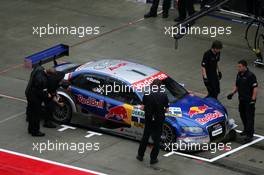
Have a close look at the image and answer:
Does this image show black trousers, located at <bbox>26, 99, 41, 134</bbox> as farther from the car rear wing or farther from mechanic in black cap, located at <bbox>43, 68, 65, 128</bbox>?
the car rear wing

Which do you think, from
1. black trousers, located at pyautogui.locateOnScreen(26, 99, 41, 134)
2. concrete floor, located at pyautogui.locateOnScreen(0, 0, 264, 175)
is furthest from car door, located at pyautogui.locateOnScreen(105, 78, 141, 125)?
black trousers, located at pyautogui.locateOnScreen(26, 99, 41, 134)

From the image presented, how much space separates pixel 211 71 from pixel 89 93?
2827mm

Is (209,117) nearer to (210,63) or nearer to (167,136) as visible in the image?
(167,136)

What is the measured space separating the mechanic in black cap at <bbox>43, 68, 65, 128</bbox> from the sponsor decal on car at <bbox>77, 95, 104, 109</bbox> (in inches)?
17.1

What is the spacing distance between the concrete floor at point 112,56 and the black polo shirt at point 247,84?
3.36 feet

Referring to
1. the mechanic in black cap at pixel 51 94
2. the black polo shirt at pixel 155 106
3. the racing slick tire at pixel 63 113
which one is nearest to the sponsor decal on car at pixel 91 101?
the racing slick tire at pixel 63 113

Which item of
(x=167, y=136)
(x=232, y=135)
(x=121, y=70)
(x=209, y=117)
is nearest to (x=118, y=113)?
(x=121, y=70)

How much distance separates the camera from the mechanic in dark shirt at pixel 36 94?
16750mm

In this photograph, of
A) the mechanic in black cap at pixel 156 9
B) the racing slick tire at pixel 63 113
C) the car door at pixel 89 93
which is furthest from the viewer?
the mechanic in black cap at pixel 156 9

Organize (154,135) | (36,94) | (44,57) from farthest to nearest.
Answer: (44,57)
(36,94)
(154,135)

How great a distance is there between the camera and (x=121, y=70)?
1725 cm

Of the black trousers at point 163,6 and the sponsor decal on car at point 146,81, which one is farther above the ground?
the black trousers at point 163,6

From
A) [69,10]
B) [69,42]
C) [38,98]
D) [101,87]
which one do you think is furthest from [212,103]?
[69,10]

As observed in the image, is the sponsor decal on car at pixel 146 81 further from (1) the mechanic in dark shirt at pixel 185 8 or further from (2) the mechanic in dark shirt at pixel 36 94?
(1) the mechanic in dark shirt at pixel 185 8
